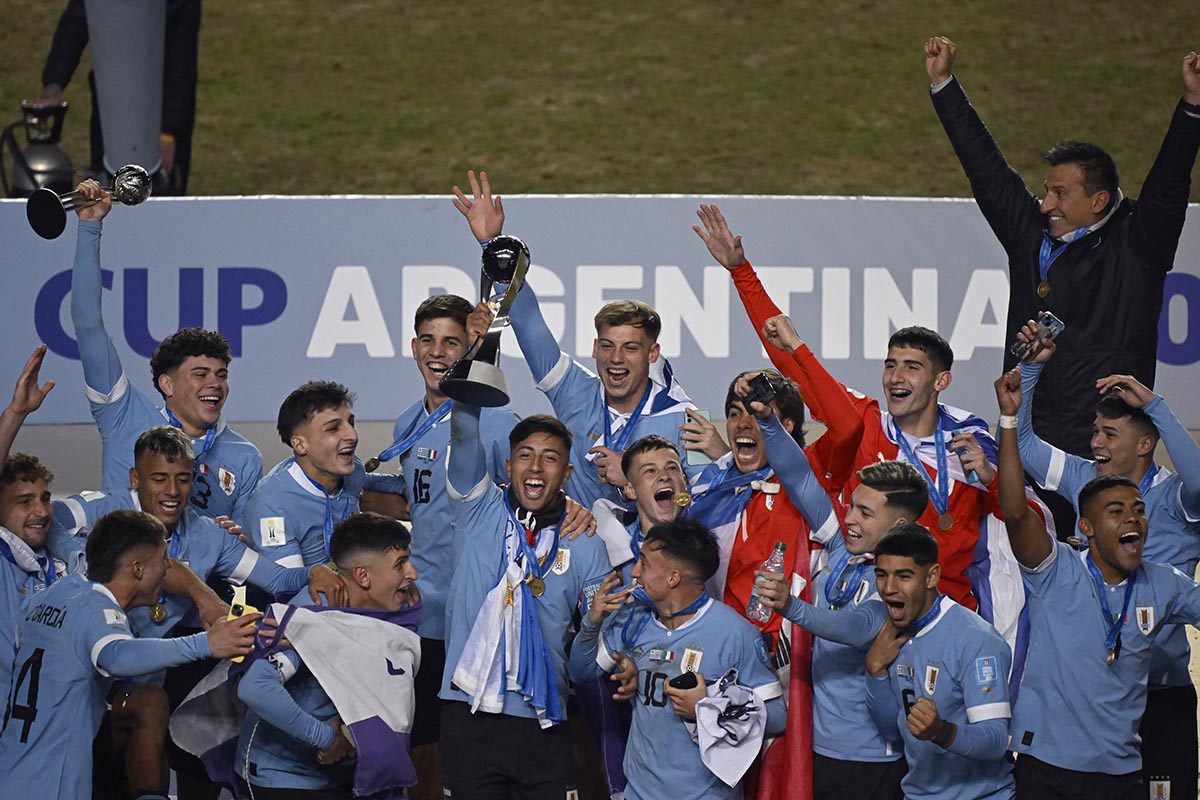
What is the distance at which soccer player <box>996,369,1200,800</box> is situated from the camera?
5637 mm

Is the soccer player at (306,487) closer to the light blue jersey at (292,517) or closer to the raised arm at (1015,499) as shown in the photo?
the light blue jersey at (292,517)

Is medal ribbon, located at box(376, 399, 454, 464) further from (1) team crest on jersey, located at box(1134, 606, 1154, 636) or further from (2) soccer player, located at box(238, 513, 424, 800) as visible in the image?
(1) team crest on jersey, located at box(1134, 606, 1154, 636)

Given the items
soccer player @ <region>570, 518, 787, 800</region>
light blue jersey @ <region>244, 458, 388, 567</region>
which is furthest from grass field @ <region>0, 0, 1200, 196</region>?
soccer player @ <region>570, 518, 787, 800</region>

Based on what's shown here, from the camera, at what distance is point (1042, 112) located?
22516 millimetres

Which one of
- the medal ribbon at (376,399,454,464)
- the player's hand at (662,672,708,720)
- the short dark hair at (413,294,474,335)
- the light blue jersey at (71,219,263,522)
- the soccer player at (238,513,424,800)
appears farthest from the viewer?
the short dark hair at (413,294,474,335)

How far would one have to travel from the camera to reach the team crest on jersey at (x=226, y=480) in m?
6.85

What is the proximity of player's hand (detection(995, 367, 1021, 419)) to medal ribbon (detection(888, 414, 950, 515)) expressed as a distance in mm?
435

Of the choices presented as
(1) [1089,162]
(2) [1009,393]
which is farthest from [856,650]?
(1) [1089,162]

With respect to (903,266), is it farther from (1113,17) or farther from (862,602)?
(1113,17)

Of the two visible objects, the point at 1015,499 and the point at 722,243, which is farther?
the point at 722,243

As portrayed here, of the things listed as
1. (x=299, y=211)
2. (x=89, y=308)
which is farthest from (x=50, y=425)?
(x=89, y=308)

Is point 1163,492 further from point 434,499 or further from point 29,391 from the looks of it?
point 29,391

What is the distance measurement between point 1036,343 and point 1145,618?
110cm

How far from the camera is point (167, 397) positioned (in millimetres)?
6910
